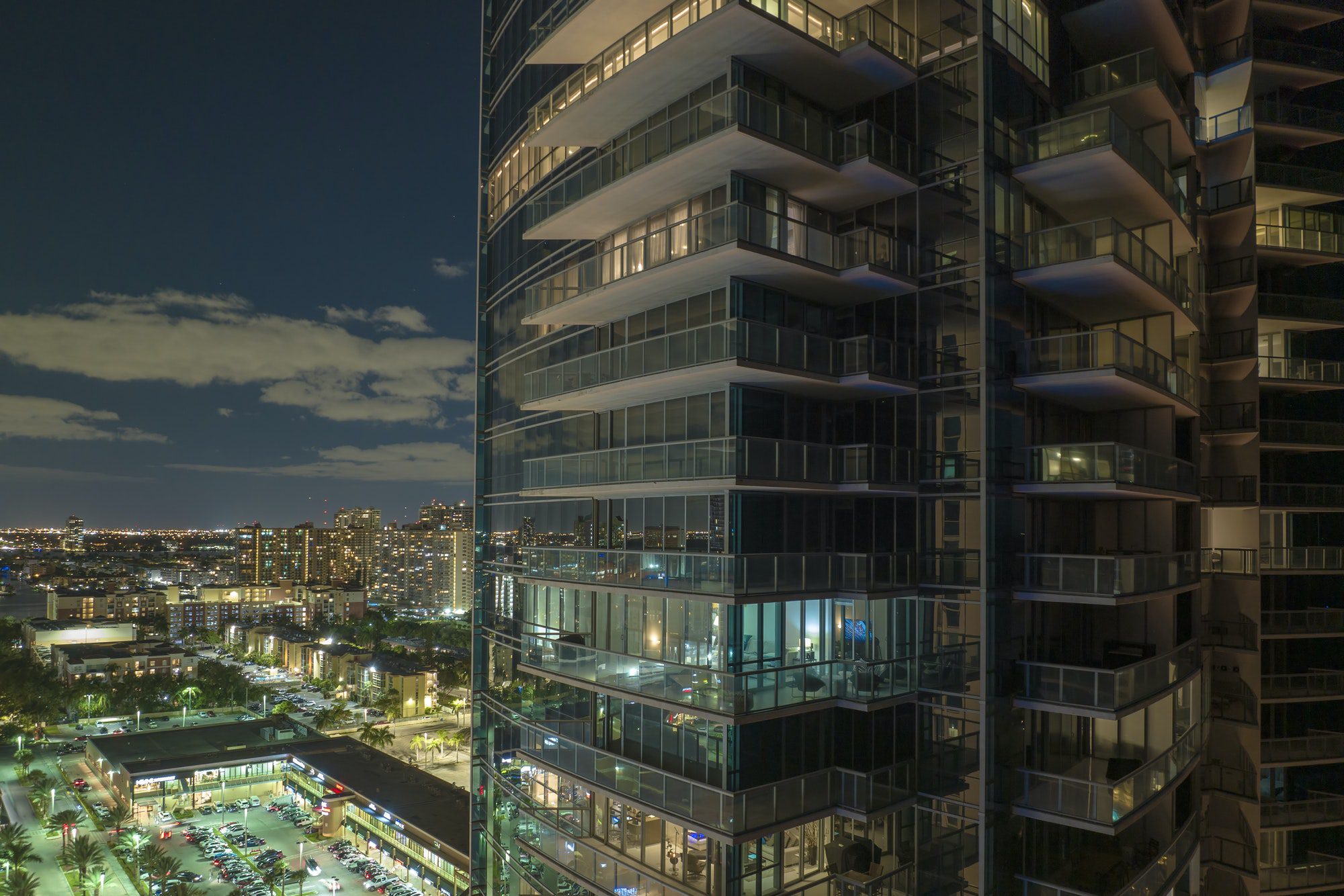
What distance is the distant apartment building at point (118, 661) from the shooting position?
12712 cm

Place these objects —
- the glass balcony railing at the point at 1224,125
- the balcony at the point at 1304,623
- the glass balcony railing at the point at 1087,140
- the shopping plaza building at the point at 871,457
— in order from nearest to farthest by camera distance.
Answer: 1. the shopping plaza building at the point at 871,457
2. the glass balcony railing at the point at 1087,140
3. the glass balcony railing at the point at 1224,125
4. the balcony at the point at 1304,623

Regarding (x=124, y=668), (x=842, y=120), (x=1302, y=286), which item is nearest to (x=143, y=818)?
(x=124, y=668)

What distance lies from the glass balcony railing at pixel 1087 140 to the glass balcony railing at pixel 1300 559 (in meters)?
14.2

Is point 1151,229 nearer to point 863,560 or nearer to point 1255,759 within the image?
point 863,560

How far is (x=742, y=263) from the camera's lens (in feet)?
56.3

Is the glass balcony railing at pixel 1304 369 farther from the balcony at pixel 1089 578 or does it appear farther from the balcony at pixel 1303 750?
the balcony at pixel 1089 578

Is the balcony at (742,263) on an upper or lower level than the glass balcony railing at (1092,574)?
upper

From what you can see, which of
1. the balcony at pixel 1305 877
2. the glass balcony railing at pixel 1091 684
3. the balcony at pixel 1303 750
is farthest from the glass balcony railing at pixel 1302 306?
the balcony at pixel 1305 877

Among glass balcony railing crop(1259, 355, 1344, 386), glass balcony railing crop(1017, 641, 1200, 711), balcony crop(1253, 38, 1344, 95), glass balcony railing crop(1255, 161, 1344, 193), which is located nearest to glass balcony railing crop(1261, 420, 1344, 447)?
glass balcony railing crop(1259, 355, 1344, 386)

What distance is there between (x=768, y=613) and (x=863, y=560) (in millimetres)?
2385

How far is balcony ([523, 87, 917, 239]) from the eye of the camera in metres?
16.9

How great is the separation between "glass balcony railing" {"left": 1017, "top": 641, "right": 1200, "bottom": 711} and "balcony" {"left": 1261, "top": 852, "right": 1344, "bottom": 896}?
40.8ft

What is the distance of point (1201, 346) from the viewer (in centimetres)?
2662

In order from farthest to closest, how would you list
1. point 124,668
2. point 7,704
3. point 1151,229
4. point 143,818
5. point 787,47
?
point 124,668, point 7,704, point 143,818, point 1151,229, point 787,47
